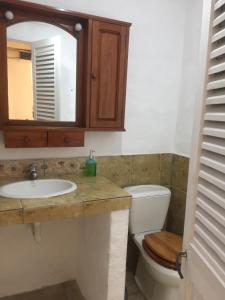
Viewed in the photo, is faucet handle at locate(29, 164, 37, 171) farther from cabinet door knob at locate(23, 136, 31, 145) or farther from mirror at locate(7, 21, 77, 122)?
mirror at locate(7, 21, 77, 122)

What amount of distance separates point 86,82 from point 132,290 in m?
1.61

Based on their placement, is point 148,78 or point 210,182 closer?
point 210,182

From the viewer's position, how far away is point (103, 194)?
4.86 feet

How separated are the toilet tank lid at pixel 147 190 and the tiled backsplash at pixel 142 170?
0.22ft

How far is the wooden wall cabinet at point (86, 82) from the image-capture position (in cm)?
156

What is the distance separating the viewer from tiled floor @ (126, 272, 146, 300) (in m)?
1.88

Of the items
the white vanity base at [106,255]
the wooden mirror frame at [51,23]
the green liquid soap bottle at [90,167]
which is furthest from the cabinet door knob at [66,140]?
the white vanity base at [106,255]

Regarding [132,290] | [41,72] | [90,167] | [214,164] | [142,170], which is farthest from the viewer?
[142,170]

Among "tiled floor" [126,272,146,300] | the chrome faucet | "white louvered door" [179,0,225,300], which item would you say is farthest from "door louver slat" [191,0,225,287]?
"tiled floor" [126,272,146,300]

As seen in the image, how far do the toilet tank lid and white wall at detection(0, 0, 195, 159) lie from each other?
0.94 feet

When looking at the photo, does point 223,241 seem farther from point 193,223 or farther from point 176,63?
point 176,63

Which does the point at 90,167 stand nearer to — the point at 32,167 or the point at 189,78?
the point at 32,167

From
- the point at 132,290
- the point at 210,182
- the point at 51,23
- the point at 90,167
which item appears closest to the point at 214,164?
the point at 210,182

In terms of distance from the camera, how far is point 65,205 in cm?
133
